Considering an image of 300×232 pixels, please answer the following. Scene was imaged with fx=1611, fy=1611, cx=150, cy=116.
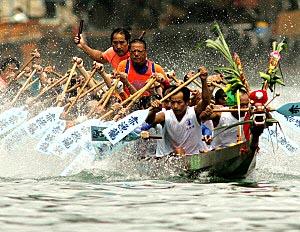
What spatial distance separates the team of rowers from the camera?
14.7m

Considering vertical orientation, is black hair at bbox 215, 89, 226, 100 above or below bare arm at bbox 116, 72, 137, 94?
below

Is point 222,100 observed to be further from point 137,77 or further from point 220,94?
point 137,77

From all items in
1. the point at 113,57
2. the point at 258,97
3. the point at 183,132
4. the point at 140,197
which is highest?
the point at 113,57

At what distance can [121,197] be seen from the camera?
13133mm

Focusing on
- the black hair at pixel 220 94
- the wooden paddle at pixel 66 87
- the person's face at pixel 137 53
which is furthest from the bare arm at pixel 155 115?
the wooden paddle at pixel 66 87

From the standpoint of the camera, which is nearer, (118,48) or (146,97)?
(146,97)

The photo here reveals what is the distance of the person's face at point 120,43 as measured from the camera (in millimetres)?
17125

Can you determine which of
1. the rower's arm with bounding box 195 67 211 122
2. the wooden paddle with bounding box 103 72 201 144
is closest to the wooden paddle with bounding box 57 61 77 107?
the wooden paddle with bounding box 103 72 201 144

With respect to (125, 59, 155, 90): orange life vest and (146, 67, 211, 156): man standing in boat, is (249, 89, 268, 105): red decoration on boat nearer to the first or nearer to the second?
(146, 67, 211, 156): man standing in boat

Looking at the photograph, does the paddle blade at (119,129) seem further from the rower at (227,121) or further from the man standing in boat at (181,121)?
the rower at (227,121)

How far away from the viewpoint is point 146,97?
51.7ft

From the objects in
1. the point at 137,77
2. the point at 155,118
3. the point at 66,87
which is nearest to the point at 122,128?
the point at 155,118

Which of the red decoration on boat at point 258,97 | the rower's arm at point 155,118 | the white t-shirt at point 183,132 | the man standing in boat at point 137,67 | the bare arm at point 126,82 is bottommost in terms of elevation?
the white t-shirt at point 183,132

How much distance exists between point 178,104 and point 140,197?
170 centimetres
